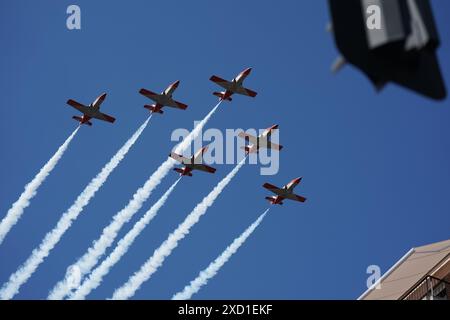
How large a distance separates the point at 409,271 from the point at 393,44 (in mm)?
53227

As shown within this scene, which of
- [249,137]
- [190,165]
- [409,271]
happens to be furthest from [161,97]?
[409,271]

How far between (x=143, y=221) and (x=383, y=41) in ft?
223

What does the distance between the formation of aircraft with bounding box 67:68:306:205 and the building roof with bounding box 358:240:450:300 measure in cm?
1935

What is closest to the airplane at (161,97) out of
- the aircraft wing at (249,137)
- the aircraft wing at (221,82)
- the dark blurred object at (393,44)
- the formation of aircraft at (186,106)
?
the formation of aircraft at (186,106)

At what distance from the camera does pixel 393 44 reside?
6109 millimetres

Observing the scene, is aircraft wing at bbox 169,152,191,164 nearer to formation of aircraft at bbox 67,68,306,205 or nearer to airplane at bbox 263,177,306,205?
formation of aircraft at bbox 67,68,306,205

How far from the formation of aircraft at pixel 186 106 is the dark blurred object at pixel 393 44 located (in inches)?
2621

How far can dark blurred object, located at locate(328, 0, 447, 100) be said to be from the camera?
6121 mm

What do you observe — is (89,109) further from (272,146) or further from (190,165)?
(272,146)

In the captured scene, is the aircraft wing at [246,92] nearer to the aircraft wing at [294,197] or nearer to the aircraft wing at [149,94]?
the aircraft wing at [149,94]

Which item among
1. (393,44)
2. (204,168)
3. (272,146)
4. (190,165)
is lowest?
(393,44)

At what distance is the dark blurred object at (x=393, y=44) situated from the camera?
6121 millimetres

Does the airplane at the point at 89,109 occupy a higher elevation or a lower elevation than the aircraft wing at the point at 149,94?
lower
